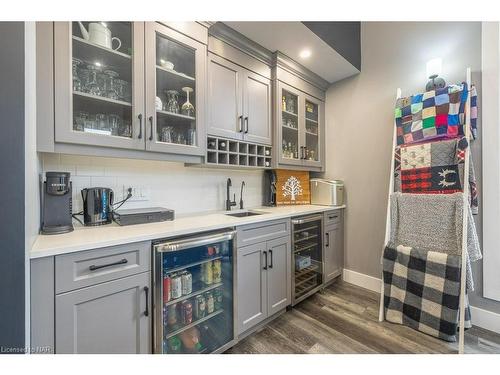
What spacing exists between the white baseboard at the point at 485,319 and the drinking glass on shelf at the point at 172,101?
2.88 meters

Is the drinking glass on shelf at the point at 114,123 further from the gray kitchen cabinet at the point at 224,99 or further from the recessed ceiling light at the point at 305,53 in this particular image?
the recessed ceiling light at the point at 305,53

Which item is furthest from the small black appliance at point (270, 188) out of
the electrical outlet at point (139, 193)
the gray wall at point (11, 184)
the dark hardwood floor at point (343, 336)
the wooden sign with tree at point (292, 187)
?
the gray wall at point (11, 184)

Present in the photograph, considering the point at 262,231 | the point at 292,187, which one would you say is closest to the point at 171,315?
the point at 262,231

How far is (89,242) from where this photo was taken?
978 millimetres

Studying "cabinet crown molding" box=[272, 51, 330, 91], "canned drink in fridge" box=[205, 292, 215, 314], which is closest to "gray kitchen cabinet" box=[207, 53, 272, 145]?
"cabinet crown molding" box=[272, 51, 330, 91]

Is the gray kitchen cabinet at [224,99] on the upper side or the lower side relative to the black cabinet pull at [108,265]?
upper

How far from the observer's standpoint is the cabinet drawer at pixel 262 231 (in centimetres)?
159

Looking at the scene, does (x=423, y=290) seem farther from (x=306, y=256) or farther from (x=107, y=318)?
(x=107, y=318)

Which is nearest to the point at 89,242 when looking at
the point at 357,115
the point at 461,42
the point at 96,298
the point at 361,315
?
the point at 96,298

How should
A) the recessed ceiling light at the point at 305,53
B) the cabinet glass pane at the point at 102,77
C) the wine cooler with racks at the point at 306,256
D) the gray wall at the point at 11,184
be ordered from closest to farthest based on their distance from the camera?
the gray wall at the point at 11,184
the cabinet glass pane at the point at 102,77
the wine cooler with racks at the point at 306,256
the recessed ceiling light at the point at 305,53

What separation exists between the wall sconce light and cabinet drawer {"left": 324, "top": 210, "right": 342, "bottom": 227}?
143 cm

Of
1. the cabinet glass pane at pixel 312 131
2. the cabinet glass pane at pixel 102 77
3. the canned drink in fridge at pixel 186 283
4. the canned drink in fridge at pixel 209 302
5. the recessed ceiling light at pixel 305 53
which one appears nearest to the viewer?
the cabinet glass pane at pixel 102 77
